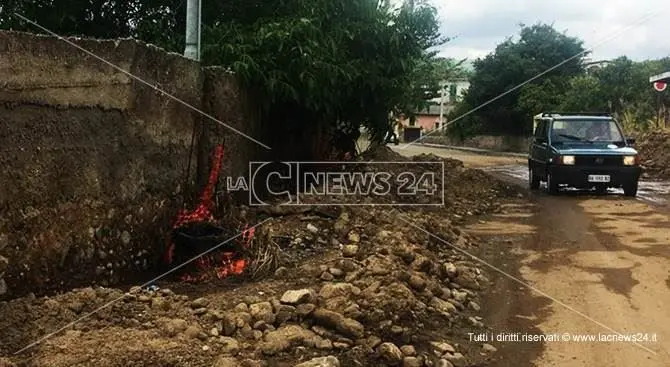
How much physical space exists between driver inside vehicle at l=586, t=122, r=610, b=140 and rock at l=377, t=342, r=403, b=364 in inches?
421

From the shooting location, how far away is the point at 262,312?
14.6 ft

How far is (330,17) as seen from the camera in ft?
32.1

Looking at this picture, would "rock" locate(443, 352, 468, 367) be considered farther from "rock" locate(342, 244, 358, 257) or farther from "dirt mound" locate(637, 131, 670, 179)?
"dirt mound" locate(637, 131, 670, 179)

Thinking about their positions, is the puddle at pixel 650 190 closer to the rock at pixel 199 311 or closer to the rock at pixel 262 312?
the rock at pixel 262 312

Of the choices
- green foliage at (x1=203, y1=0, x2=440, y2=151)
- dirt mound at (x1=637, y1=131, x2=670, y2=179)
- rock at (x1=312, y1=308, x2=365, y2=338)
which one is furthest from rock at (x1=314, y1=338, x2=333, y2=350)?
dirt mound at (x1=637, y1=131, x2=670, y2=179)

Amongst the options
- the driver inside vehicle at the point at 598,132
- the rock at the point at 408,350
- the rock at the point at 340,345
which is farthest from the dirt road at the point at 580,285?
the driver inside vehicle at the point at 598,132

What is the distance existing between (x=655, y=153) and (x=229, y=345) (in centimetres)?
2030

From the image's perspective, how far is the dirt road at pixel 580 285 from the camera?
479cm

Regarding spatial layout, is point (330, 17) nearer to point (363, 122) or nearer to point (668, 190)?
point (363, 122)

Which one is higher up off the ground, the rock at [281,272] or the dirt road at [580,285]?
the rock at [281,272]

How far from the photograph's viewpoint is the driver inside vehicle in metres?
13.6

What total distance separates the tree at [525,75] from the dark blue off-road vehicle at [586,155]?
22935mm

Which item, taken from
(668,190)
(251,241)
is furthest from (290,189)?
(668,190)

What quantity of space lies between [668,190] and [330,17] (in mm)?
9744
